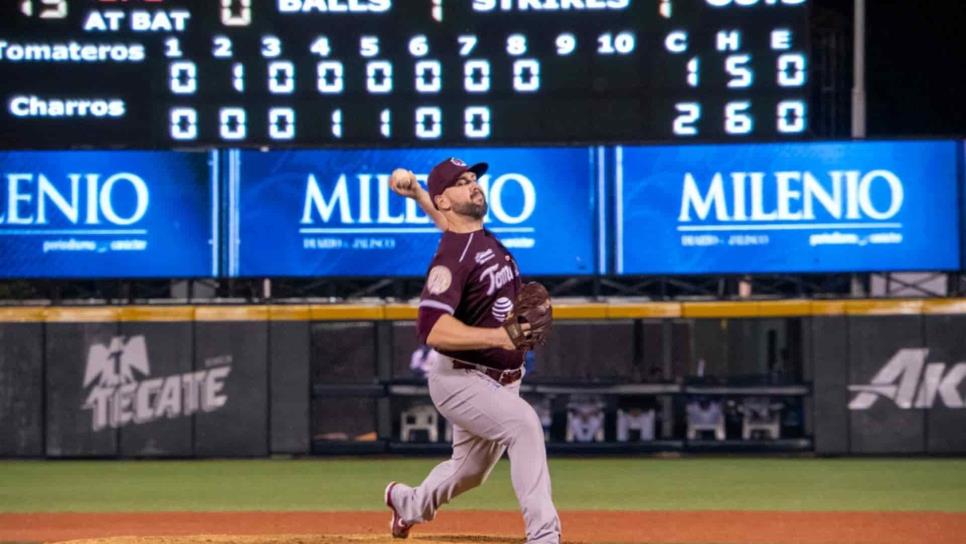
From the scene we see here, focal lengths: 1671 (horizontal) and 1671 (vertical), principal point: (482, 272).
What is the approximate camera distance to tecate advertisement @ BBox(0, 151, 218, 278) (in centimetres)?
1324

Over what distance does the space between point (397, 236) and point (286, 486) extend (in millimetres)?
2659

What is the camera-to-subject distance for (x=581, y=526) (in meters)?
8.72

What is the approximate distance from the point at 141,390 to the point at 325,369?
1458 millimetres

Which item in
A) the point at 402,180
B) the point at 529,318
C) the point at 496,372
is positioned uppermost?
the point at 402,180

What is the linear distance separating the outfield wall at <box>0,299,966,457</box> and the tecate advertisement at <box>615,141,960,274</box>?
0.38 meters

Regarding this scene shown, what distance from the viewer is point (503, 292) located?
6.13 metres

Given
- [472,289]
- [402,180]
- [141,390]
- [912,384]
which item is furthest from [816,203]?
[472,289]

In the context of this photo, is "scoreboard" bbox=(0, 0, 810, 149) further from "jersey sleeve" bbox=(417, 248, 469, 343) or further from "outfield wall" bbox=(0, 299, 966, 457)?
"jersey sleeve" bbox=(417, 248, 469, 343)

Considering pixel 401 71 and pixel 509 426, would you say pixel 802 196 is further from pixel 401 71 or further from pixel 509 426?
pixel 509 426

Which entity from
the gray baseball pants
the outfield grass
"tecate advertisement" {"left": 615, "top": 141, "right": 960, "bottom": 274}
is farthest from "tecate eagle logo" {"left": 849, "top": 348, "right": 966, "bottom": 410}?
the gray baseball pants

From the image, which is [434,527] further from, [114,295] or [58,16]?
[114,295]

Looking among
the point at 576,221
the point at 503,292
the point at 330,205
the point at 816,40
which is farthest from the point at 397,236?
the point at 503,292

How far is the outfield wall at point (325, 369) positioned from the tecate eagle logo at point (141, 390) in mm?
11

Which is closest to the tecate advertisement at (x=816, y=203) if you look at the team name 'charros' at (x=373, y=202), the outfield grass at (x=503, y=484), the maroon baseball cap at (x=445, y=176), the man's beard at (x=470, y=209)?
the team name 'charros' at (x=373, y=202)
